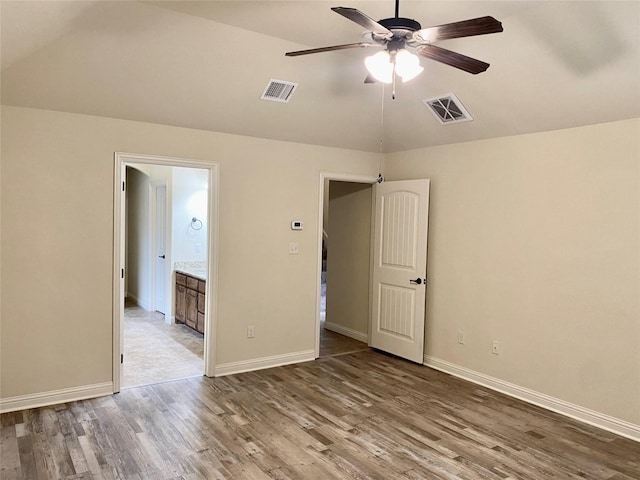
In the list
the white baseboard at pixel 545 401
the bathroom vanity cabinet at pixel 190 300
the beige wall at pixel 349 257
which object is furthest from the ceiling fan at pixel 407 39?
the bathroom vanity cabinet at pixel 190 300

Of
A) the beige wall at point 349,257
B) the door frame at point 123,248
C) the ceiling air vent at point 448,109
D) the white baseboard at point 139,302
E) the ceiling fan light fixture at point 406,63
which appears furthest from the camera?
the white baseboard at point 139,302

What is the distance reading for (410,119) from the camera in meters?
4.80

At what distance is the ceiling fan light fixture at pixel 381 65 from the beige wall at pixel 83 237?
8.07 ft

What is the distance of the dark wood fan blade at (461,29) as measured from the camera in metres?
2.02

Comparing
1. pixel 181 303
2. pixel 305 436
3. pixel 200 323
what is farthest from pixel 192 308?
pixel 305 436

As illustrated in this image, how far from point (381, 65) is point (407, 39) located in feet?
0.59

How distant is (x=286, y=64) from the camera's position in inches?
150

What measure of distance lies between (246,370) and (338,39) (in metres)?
3.28

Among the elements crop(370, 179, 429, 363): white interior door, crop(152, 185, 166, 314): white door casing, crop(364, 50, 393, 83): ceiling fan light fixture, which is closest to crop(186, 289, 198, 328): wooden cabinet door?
crop(152, 185, 166, 314): white door casing

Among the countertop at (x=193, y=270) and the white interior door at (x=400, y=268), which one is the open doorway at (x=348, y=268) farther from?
the countertop at (x=193, y=270)

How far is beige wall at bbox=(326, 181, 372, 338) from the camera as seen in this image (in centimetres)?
605

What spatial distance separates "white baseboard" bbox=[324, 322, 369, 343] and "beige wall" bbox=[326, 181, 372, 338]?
13 mm

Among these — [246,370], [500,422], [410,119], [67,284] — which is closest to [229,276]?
[246,370]

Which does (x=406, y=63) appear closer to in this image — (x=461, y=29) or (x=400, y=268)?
(x=461, y=29)
